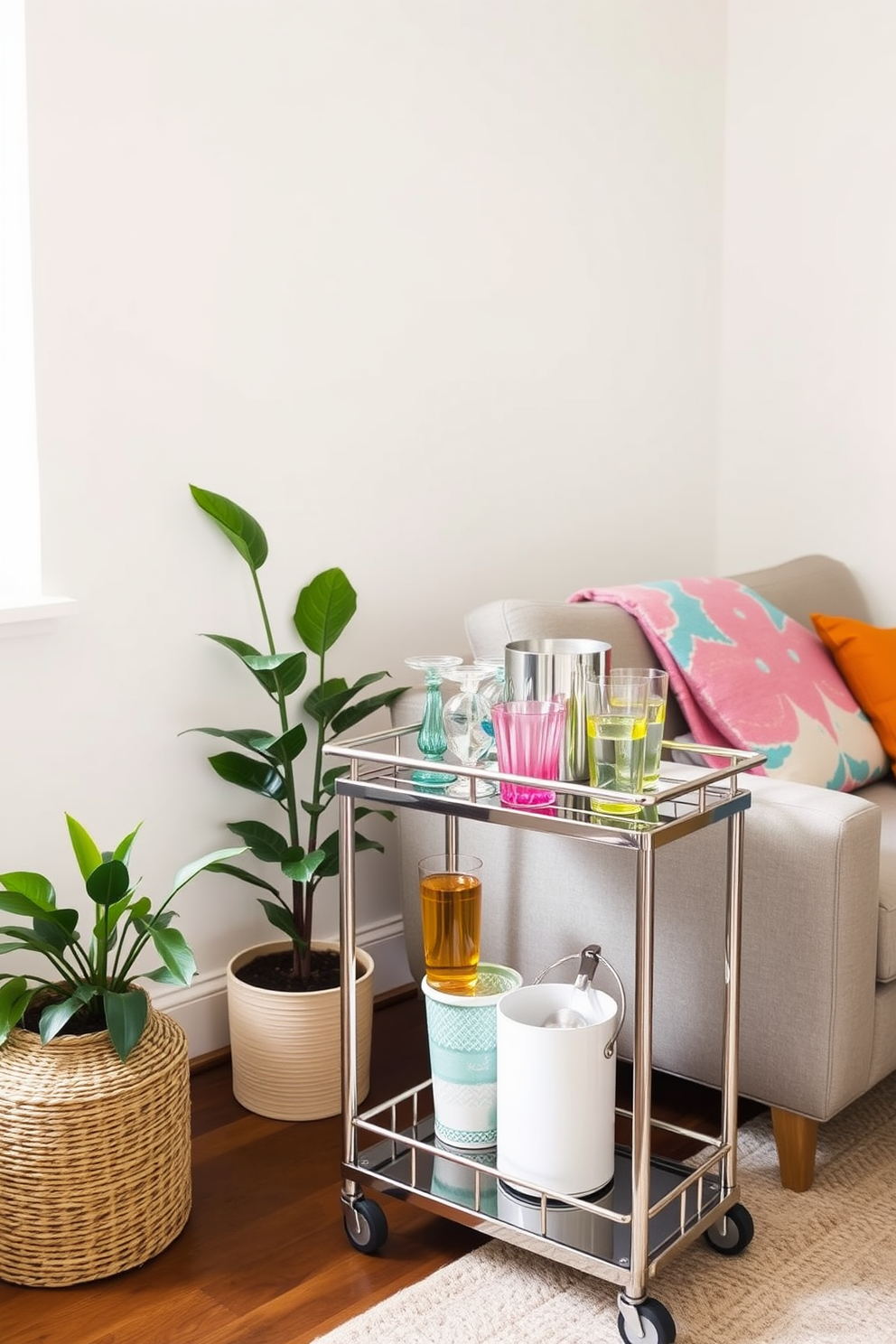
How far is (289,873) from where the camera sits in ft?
6.76

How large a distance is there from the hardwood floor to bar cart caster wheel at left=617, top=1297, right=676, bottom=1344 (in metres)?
0.29

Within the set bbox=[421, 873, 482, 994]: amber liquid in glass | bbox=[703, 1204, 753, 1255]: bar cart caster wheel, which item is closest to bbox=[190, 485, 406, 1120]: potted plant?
bbox=[421, 873, 482, 994]: amber liquid in glass

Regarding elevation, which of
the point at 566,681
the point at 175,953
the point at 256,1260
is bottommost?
the point at 256,1260

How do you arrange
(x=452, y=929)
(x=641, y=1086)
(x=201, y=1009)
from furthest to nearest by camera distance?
(x=201, y=1009) → (x=452, y=929) → (x=641, y=1086)

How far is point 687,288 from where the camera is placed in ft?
10.3

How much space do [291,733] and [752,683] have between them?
Result: 2.58ft

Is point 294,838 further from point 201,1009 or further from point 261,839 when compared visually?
point 201,1009

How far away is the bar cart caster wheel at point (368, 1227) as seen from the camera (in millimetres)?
1721

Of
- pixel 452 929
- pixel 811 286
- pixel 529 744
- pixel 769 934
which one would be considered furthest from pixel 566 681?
pixel 811 286

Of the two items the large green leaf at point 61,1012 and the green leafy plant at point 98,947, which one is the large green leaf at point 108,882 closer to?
the green leafy plant at point 98,947

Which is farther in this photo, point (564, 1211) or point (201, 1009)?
point (201, 1009)

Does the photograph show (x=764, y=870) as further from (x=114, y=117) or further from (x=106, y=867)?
(x=114, y=117)

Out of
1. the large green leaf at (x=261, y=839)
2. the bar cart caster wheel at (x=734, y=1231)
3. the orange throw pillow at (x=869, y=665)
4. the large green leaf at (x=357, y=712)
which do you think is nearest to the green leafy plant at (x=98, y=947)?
the large green leaf at (x=261, y=839)

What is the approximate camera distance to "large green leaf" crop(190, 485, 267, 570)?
2.08m
